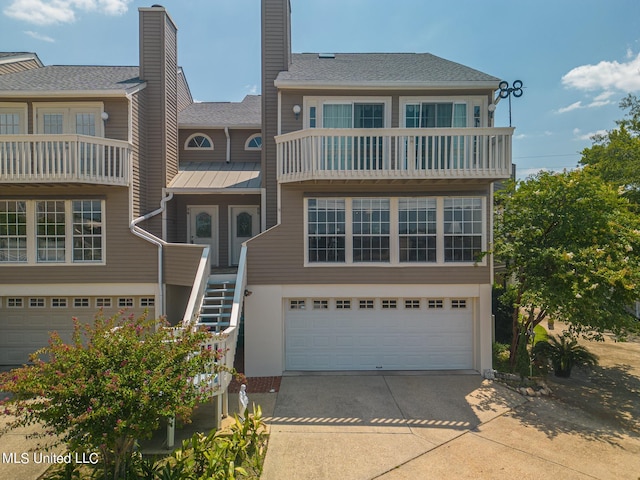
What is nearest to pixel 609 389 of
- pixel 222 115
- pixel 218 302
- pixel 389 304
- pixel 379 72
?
pixel 389 304

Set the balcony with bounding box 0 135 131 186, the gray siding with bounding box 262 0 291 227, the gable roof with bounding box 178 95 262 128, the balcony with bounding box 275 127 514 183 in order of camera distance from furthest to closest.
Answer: the gable roof with bounding box 178 95 262 128
the gray siding with bounding box 262 0 291 227
the balcony with bounding box 0 135 131 186
the balcony with bounding box 275 127 514 183

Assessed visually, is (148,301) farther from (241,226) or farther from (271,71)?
(271,71)

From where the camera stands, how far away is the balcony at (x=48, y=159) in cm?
845

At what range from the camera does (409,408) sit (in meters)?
7.10

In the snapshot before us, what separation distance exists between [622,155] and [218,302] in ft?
54.3

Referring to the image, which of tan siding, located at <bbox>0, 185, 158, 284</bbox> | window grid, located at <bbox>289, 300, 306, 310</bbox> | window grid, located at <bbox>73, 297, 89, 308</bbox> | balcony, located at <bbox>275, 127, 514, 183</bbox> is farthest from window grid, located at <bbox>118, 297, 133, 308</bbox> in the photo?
balcony, located at <bbox>275, 127, 514, 183</bbox>

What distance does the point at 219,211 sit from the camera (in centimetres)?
1158

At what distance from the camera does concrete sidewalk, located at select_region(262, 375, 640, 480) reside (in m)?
5.24

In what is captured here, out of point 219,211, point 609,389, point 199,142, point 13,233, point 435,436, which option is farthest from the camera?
point 199,142

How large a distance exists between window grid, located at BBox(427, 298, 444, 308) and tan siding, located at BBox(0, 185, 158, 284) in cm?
738

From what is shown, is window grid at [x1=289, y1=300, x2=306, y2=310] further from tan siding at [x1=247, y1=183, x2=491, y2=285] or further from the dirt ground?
the dirt ground

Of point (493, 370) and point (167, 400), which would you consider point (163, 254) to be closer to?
point (167, 400)

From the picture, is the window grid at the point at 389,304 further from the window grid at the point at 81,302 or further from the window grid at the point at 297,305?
the window grid at the point at 81,302

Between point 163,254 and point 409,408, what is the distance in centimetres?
712
